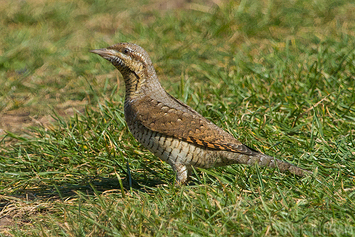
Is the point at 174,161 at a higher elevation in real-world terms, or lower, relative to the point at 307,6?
lower

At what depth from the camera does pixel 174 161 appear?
11.3 feet

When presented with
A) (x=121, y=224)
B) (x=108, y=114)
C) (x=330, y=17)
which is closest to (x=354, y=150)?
(x=121, y=224)

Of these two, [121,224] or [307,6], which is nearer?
[121,224]

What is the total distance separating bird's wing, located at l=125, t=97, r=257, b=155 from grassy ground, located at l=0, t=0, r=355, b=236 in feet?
0.84

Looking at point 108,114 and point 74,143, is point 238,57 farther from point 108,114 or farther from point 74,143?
point 74,143

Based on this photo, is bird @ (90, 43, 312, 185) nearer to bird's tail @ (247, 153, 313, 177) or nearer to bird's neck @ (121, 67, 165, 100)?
bird's tail @ (247, 153, 313, 177)

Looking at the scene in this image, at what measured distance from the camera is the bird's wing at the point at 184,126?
3.37m

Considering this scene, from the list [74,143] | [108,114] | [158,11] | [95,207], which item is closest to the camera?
[95,207]

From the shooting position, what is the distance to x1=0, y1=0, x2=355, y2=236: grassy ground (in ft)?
9.42

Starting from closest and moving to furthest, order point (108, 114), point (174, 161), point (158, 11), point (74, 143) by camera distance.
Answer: point (174, 161)
point (74, 143)
point (108, 114)
point (158, 11)

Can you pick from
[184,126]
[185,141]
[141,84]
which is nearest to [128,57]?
[141,84]

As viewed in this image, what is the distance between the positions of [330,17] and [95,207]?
6.05 meters

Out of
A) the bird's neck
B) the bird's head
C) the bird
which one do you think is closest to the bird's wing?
the bird

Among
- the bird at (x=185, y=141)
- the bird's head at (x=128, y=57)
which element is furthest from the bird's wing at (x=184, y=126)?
the bird's head at (x=128, y=57)
